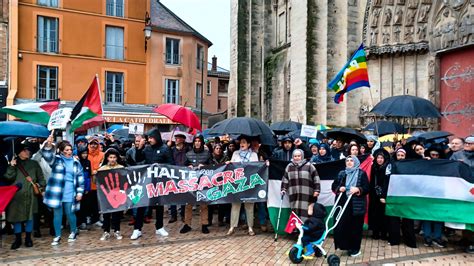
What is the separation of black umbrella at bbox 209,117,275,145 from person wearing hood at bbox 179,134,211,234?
44cm

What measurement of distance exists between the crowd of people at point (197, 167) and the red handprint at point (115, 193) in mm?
294

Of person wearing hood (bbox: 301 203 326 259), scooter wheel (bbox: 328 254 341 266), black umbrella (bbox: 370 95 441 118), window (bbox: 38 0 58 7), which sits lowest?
scooter wheel (bbox: 328 254 341 266)

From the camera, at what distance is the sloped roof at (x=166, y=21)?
104 ft

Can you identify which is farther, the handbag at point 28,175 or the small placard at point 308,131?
the small placard at point 308,131

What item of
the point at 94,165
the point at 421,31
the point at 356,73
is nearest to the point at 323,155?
the point at 356,73

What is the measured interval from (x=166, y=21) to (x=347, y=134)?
82.2 feet

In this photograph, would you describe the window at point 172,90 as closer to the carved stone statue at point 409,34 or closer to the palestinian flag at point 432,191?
the carved stone statue at point 409,34

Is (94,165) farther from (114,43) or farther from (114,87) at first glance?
(114,43)

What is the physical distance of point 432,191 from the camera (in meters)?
7.35

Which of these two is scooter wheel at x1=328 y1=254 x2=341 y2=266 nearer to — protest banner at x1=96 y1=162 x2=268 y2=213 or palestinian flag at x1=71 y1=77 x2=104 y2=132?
protest banner at x1=96 y1=162 x2=268 y2=213

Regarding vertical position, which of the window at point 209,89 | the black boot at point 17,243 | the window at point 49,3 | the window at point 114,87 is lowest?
the black boot at point 17,243

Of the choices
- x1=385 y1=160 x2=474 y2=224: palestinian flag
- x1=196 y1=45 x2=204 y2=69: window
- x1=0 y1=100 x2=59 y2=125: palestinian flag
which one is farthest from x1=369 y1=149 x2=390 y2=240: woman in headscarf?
x1=196 y1=45 x2=204 y2=69: window

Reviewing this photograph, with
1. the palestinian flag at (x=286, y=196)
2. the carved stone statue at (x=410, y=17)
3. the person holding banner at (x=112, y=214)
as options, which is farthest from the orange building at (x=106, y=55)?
the palestinian flag at (x=286, y=196)

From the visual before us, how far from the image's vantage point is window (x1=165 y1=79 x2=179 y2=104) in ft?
103
